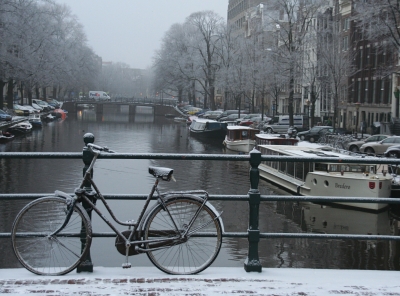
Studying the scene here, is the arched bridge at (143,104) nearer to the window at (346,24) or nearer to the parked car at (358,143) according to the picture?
the window at (346,24)

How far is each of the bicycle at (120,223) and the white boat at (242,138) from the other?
1677 inches

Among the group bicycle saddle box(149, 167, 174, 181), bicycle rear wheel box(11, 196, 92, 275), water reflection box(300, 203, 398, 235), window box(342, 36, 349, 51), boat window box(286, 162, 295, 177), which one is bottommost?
water reflection box(300, 203, 398, 235)

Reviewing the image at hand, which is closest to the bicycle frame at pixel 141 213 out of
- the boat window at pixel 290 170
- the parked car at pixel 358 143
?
the boat window at pixel 290 170

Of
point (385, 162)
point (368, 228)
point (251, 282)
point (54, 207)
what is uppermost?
point (385, 162)

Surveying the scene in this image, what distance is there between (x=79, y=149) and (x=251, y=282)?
3933cm

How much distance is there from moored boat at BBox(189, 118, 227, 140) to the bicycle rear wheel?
53.1 m

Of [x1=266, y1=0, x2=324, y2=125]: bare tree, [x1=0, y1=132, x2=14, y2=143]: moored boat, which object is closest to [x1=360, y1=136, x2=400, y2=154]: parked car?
[x1=266, y1=0, x2=324, y2=125]: bare tree

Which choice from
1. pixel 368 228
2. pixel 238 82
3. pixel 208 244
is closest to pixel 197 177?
pixel 368 228

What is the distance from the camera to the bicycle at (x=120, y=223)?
18.0 feet

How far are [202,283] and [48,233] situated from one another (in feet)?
5.06

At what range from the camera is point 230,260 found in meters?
15.2

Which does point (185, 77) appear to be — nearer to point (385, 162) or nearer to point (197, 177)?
point (197, 177)

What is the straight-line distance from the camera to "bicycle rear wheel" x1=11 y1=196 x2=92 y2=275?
17.9ft

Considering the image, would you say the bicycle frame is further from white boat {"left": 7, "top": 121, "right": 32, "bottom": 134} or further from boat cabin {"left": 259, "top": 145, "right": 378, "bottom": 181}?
white boat {"left": 7, "top": 121, "right": 32, "bottom": 134}
